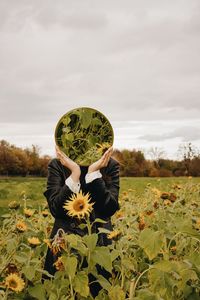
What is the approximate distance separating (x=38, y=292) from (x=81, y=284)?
0.24 m

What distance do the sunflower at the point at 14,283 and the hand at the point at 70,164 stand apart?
536 mm

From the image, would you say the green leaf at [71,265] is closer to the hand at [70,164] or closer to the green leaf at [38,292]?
the green leaf at [38,292]

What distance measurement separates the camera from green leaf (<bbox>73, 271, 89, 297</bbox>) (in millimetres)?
2070

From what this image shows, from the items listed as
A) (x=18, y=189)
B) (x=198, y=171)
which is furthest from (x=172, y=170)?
(x=18, y=189)

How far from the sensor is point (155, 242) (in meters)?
1.92

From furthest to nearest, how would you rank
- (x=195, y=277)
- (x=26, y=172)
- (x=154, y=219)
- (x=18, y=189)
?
(x=26, y=172)
(x=18, y=189)
(x=154, y=219)
(x=195, y=277)

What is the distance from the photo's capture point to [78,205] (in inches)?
87.7

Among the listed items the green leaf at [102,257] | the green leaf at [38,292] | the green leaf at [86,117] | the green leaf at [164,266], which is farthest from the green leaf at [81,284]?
the green leaf at [86,117]

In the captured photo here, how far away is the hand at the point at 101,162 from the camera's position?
244cm

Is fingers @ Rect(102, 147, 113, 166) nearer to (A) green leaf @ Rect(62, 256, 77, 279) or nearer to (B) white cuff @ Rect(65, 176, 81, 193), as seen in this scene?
(B) white cuff @ Rect(65, 176, 81, 193)

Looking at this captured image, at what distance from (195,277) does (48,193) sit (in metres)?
0.84

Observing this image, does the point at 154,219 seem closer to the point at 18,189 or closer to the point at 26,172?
the point at 18,189

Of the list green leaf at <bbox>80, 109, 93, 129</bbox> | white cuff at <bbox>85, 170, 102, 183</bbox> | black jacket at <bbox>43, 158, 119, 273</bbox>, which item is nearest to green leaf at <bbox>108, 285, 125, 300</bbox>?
black jacket at <bbox>43, 158, 119, 273</bbox>

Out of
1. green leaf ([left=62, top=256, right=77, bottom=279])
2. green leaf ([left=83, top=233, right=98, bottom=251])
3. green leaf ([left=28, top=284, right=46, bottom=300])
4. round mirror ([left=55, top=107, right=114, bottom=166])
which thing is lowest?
green leaf ([left=28, top=284, right=46, bottom=300])
